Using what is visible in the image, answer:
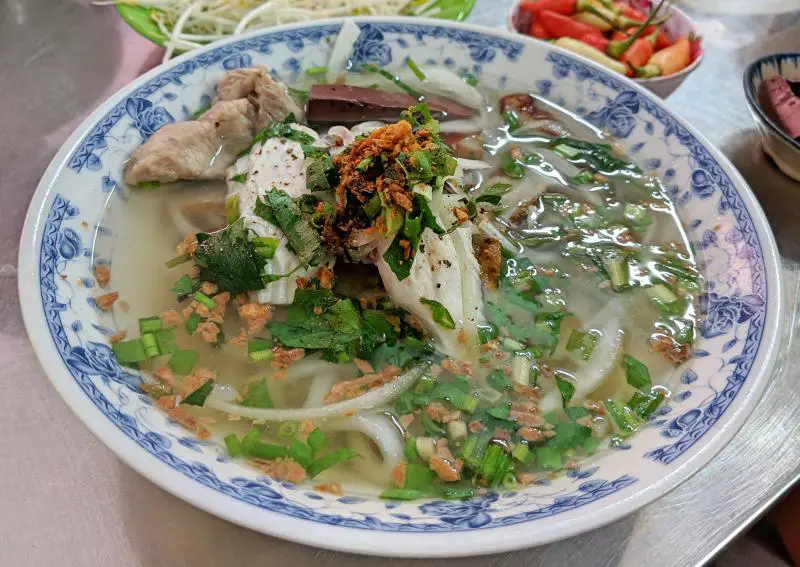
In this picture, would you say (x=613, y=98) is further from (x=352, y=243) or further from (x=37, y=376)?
(x=37, y=376)

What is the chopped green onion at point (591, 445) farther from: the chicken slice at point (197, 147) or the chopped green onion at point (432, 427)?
the chicken slice at point (197, 147)

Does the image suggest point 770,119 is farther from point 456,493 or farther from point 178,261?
point 178,261

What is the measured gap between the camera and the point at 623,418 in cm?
155

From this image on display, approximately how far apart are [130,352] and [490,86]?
1719 millimetres

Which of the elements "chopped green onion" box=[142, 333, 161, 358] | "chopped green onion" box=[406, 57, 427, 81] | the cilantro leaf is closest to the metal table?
"chopped green onion" box=[142, 333, 161, 358]

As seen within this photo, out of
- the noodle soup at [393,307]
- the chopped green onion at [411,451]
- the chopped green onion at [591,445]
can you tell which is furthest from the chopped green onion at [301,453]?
the chopped green onion at [591,445]

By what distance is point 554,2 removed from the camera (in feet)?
9.86

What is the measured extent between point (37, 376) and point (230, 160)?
0.93 m

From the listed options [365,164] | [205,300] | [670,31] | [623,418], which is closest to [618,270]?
[623,418]

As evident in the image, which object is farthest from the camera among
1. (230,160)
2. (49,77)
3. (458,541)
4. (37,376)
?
(49,77)

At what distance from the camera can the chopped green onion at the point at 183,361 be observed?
1601 millimetres

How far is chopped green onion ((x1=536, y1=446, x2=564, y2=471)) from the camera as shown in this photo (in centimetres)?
146

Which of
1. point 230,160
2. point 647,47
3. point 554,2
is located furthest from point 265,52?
point 647,47

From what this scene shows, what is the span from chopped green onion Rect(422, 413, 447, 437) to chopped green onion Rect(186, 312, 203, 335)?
2.23 feet
